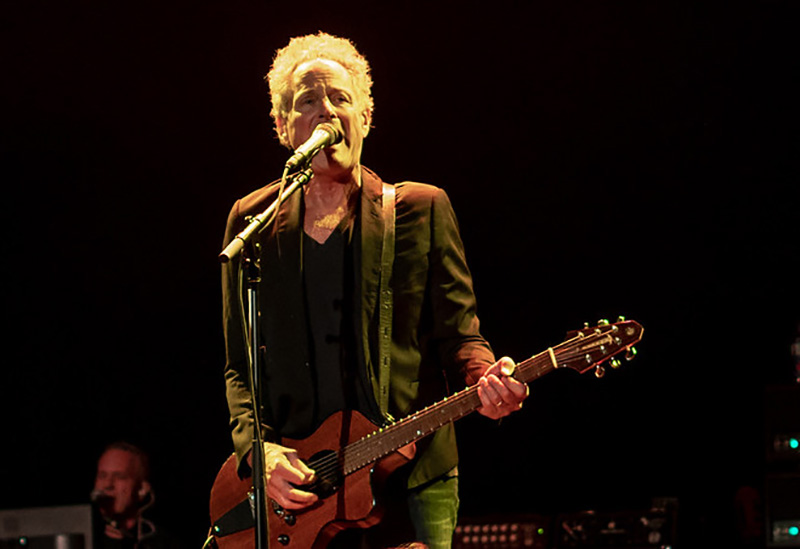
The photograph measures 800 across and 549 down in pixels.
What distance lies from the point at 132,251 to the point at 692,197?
2.95 metres

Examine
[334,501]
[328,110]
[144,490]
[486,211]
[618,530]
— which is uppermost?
[486,211]

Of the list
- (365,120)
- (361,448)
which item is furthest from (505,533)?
(365,120)

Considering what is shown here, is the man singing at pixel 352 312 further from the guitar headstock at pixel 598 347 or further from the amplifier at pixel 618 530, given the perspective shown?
the amplifier at pixel 618 530

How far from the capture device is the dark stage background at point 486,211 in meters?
5.13

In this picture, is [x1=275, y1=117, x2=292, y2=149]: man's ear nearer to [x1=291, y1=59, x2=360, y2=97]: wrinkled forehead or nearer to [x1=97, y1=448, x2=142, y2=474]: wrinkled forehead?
[x1=291, y1=59, x2=360, y2=97]: wrinkled forehead

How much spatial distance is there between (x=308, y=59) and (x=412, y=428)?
3.42 ft

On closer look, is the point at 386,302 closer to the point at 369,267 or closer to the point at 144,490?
the point at 369,267

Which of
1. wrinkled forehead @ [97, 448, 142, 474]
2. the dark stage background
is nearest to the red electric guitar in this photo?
the dark stage background

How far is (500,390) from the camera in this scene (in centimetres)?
251

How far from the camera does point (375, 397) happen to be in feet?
8.78

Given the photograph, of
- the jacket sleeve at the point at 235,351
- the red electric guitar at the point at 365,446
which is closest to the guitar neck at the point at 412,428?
the red electric guitar at the point at 365,446

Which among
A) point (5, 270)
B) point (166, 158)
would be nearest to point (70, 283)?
point (5, 270)

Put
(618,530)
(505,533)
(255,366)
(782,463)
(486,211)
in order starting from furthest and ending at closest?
(486,211), (505,533), (618,530), (782,463), (255,366)

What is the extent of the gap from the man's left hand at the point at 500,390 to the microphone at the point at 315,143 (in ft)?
Answer: 2.16
